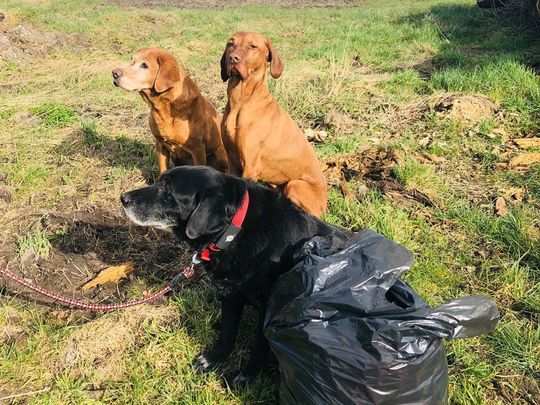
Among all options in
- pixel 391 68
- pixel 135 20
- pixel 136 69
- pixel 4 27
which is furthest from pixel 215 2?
pixel 136 69

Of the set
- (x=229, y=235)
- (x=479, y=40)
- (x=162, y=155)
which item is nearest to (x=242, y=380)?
(x=229, y=235)

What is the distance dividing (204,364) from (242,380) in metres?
0.28

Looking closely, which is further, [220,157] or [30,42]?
[30,42]

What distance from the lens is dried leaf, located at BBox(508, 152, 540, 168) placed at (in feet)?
15.3

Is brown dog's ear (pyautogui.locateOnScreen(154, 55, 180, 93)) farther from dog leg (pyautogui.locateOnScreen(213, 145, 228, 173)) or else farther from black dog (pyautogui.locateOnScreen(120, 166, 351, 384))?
black dog (pyautogui.locateOnScreen(120, 166, 351, 384))

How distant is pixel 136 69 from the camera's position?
174 inches

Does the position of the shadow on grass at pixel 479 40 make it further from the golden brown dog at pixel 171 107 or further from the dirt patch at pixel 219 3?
the dirt patch at pixel 219 3

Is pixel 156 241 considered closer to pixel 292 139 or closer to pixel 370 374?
pixel 292 139

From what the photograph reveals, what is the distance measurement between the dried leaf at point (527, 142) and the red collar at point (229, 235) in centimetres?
380

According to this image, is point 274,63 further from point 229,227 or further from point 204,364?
point 204,364

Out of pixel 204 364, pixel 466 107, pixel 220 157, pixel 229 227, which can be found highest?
pixel 229 227

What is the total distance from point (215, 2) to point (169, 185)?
22.3 m

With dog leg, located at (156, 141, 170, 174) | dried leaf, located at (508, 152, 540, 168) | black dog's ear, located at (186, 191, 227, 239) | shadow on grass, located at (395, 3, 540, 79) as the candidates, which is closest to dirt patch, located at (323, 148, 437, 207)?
dried leaf, located at (508, 152, 540, 168)

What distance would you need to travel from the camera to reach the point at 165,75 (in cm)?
445
